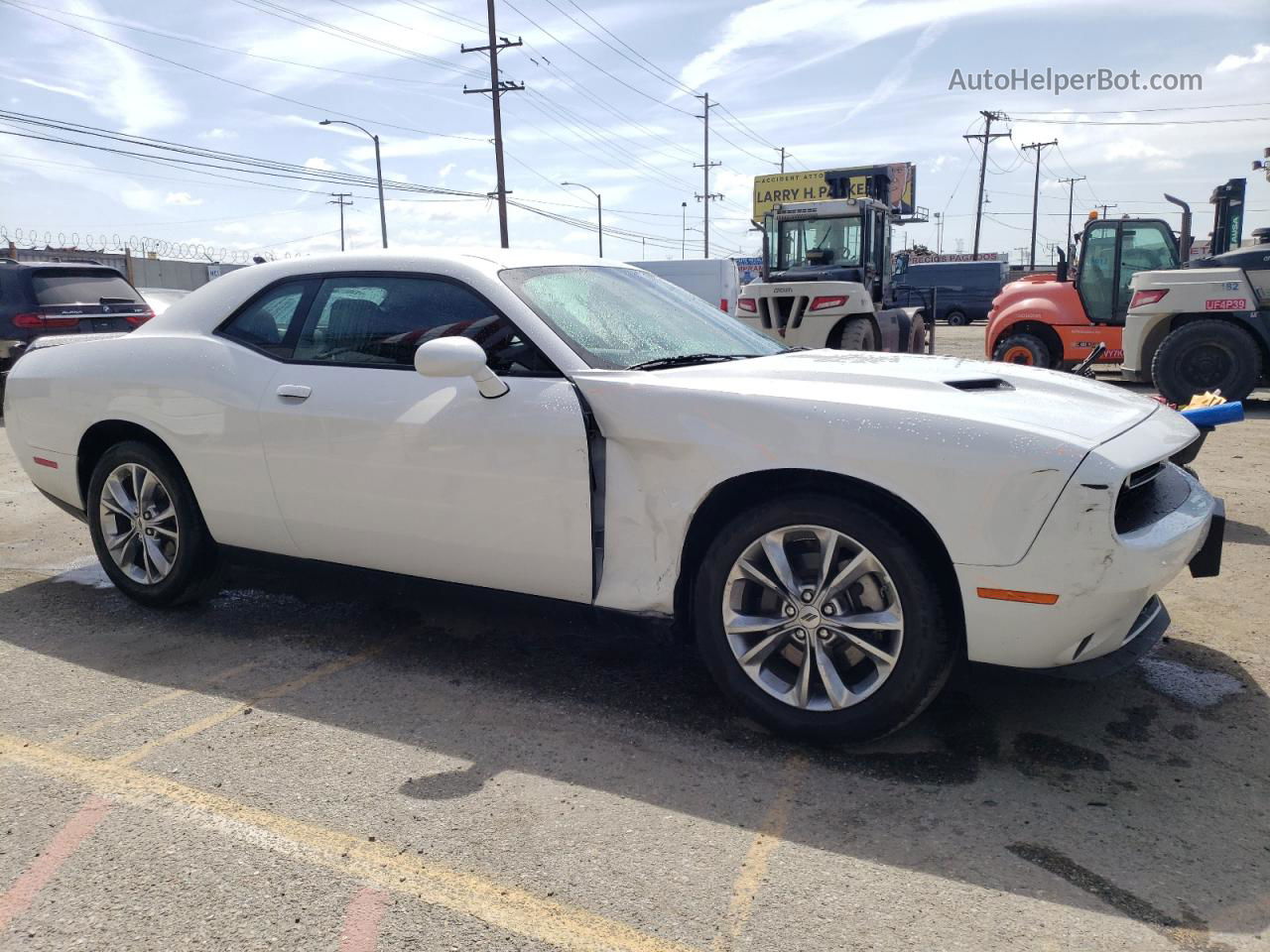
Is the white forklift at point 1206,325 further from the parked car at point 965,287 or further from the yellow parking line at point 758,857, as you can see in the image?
the parked car at point 965,287

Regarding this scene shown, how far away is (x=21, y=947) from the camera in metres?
2.23

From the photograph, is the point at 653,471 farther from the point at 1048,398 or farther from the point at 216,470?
the point at 216,470

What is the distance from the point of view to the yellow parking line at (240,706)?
125 inches

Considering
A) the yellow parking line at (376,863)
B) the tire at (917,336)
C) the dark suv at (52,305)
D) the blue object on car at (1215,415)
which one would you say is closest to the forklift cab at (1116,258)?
the tire at (917,336)

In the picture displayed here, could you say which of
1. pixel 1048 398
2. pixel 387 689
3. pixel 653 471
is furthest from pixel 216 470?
pixel 1048 398

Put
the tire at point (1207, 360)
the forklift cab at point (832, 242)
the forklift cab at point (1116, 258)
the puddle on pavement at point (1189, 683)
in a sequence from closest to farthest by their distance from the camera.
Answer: the puddle on pavement at point (1189, 683) < the tire at point (1207, 360) < the forklift cab at point (1116, 258) < the forklift cab at point (832, 242)

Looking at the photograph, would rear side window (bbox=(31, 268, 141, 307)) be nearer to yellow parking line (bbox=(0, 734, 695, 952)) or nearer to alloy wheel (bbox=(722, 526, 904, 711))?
yellow parking line (bbox=(0, 734, 695, 952))

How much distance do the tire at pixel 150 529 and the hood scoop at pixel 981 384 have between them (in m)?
3.19

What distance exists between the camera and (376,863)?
2.54m

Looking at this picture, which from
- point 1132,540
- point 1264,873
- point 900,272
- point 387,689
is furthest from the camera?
point 900,272

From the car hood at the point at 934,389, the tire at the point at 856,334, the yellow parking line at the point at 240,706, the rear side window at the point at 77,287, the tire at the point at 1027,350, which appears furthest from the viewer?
the tire at the point at 1027,350

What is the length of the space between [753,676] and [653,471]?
0.73 m

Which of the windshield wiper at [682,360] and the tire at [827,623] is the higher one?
the windshield wiper at [682,360]

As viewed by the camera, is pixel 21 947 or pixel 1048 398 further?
pixel 1048 398
